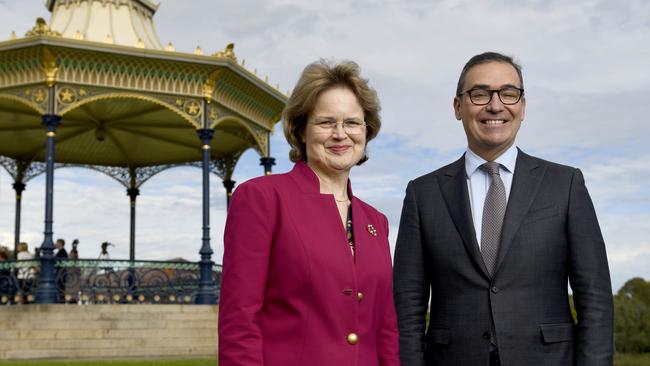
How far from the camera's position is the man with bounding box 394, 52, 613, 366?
3.20 meters

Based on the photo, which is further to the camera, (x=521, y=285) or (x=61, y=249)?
(x=61, y=249)

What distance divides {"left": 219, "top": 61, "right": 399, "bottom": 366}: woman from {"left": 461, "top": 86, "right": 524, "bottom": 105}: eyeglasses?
1.46ft

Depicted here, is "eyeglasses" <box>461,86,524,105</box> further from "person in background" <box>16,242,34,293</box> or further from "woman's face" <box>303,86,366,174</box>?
"person in background" <box>16,242,34,293</box>

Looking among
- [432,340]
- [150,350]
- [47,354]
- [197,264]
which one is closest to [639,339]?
[197,264]

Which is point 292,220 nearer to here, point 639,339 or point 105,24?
point 105,24

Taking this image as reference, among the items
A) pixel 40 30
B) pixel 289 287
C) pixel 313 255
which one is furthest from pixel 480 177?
pixel 40 30

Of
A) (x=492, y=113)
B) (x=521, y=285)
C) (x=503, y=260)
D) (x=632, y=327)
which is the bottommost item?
(x=632, y=327)

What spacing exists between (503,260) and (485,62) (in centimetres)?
82

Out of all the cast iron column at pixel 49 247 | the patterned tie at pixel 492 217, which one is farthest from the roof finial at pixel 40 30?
the patterned tie at pixel 492 217

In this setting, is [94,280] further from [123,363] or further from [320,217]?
[320,217]

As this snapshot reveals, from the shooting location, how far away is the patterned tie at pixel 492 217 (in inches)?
129

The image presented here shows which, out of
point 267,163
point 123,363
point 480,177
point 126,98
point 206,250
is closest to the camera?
point 480,177

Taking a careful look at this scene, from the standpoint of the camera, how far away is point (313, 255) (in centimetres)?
289

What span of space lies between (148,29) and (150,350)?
25.5 feet
